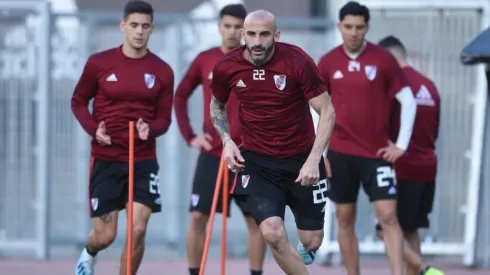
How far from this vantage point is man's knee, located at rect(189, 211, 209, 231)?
32.2 feet

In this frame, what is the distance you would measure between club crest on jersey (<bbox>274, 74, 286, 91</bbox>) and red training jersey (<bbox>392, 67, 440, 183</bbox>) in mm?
2170

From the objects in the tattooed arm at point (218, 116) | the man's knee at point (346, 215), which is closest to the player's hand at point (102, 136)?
the tattooed arm at point (218, 116)

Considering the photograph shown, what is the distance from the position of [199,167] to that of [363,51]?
163cm

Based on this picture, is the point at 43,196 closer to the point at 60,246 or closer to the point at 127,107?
the point at 60,246

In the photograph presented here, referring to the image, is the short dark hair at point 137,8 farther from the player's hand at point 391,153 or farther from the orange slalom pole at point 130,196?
the player's hand at point 391,153

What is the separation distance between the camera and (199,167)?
9.87 m

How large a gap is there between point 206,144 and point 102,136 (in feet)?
→ 3.70

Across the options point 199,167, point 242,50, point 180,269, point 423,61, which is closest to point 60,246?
point 180,269

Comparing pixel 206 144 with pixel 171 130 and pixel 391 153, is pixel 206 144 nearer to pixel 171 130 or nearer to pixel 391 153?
pixel 391 153

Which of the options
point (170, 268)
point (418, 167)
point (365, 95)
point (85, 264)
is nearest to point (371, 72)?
point (365, 95)

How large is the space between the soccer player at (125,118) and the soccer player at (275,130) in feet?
3.11

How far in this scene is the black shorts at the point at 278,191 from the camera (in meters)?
8.02

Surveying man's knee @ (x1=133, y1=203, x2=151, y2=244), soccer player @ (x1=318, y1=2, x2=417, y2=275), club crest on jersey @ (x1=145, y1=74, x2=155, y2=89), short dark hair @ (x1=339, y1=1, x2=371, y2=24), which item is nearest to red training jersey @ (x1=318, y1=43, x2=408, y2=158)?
soccer player @ (x1=318, y1=2, x2=417, y2=275)

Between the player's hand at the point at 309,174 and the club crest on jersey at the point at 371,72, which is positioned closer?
the player's hand at the point at 309,174
